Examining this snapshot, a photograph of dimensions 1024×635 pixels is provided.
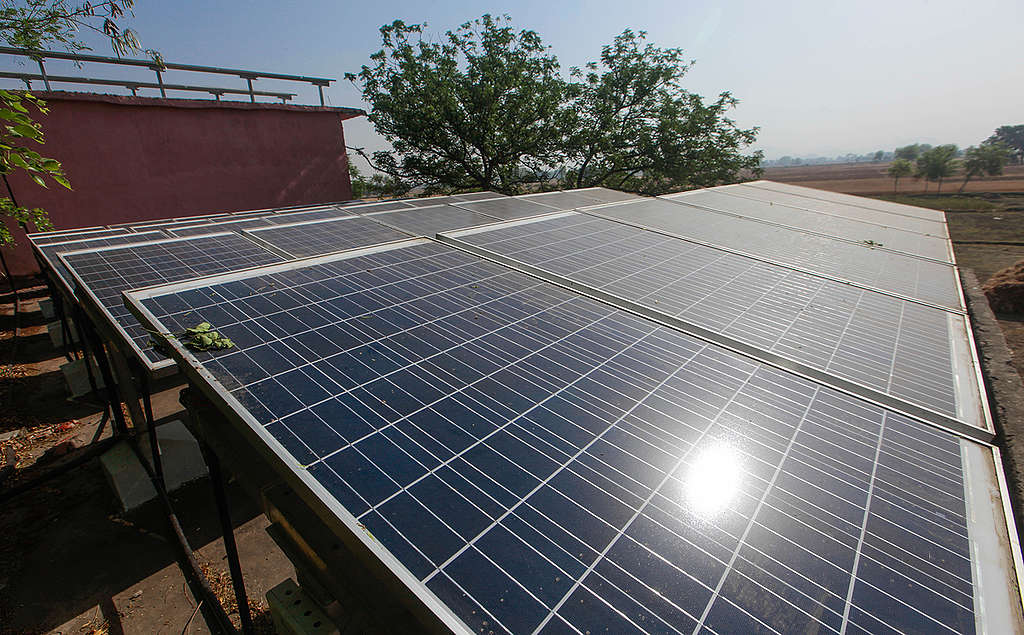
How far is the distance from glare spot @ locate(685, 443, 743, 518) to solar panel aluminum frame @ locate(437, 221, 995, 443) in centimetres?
160

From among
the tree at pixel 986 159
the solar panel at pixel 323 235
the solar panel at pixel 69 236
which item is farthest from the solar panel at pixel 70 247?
the tree at pixel 986 159

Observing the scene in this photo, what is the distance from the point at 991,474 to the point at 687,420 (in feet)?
6.71

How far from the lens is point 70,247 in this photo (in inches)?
268

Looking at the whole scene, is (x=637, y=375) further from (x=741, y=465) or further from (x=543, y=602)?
(x=543, y=602)

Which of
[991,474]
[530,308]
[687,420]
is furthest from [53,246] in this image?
[991,474]

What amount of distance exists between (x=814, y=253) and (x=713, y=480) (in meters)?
7.35

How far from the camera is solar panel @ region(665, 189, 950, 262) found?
9.55m

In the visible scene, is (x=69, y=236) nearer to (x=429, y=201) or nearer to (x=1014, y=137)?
(x=429, y=201)

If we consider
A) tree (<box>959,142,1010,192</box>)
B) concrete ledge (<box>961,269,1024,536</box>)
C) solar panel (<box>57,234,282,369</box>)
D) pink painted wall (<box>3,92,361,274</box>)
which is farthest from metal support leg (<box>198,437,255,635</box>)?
tree (<box>959,142,1010,192</box>)

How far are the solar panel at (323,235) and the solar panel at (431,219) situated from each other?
1.26ft

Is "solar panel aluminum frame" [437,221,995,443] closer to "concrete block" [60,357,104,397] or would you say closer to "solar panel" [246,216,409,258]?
"solar panel" [246,216,409,258]

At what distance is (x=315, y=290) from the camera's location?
410 centimetres

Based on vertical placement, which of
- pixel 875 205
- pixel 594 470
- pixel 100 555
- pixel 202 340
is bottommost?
pixel 100 555

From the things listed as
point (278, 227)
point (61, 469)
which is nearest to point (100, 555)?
point (61, 469)
